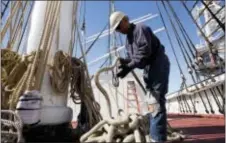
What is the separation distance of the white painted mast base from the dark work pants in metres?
0.88

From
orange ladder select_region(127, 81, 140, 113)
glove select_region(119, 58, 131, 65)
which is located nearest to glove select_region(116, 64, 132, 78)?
glove select_region(119, 58, 131, 65)

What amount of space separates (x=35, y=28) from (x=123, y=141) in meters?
1.59

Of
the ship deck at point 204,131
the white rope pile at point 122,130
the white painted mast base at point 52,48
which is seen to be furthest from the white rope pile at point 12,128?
the ship deck at point 204,131

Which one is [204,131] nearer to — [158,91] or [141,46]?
[158,91]

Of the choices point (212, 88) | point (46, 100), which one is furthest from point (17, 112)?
point (212, 88)

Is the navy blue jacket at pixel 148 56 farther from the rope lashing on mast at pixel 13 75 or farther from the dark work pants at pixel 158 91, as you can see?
the rope lashing on mast at pixel 13 75

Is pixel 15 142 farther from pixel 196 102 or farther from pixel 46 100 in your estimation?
pixel 196 102

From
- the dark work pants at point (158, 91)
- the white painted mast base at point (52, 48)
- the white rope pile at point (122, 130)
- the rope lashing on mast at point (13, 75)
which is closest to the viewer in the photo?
the white rope pile at point (122, 130)

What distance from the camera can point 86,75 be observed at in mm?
2574

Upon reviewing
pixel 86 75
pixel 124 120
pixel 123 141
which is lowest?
pixel 123 141

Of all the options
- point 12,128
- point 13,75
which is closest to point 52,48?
point 13,75

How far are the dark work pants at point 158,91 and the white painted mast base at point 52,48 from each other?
876 millimetres

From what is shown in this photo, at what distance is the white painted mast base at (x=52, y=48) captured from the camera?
2.18 metres

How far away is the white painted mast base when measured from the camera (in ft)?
7.14
